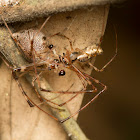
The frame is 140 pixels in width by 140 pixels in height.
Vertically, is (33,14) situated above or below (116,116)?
above

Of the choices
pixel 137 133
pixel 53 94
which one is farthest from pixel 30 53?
pixel 137 133

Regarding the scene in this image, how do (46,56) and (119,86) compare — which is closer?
(46,56)

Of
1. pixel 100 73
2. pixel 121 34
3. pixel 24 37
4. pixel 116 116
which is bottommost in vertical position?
pixel 116 116

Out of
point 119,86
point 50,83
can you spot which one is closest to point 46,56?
point 50,83

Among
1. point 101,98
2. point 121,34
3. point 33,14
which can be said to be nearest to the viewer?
point 33,14

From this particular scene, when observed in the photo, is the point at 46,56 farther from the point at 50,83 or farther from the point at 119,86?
the point at 119,86

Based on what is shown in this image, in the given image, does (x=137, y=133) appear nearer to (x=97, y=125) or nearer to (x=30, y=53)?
(x=97, y=125)

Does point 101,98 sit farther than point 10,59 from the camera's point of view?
Yes

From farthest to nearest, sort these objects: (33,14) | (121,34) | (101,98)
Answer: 1. (101,98)
2. (121,34)
3. (33,14)
